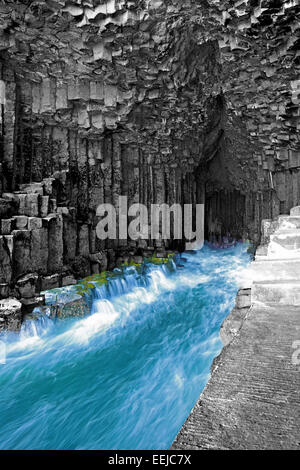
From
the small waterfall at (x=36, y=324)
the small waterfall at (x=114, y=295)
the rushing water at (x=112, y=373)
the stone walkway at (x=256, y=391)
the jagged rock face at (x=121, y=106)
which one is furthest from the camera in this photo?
the jagged rock face at (x=121, y=106)

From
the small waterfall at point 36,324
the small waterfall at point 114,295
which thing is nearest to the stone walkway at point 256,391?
the small waterfall at point 114,295

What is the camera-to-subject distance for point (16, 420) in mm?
4383

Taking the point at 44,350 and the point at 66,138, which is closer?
the point at 44,350

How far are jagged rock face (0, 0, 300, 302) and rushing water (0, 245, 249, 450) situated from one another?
2040 millimetres

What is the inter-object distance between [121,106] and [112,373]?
357 inches

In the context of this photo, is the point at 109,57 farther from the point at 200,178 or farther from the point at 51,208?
the point at 200,178

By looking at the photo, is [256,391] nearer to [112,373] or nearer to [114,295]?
[112,373]

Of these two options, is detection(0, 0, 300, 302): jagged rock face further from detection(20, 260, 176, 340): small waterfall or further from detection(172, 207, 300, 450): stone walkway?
detection(172, 207, 300, 450): stone walkway

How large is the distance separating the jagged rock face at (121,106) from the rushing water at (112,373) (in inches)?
80.3

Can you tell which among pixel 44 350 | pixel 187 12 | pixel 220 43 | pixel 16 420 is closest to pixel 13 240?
pixel 44 350

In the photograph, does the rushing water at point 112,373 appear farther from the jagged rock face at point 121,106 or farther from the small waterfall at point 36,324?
the jagged rock face at point 121,106

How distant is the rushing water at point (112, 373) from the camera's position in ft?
13.5

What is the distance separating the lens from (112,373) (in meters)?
5.47
